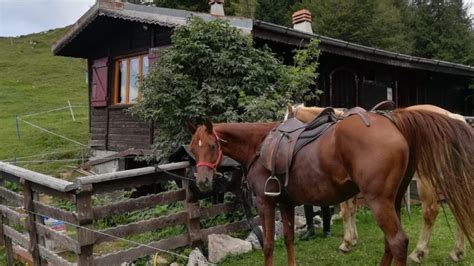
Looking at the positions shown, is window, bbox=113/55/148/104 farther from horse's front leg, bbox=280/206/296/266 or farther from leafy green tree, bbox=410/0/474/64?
leafy green tree, bbox=410/0/474/64

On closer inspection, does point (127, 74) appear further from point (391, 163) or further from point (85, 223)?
point (391, 163)

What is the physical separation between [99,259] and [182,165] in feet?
4.53

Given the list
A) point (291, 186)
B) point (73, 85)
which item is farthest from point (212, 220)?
point (73, 85)

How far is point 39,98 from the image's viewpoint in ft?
88.1

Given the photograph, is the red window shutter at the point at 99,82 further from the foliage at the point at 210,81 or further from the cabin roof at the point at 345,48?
the cabin roof at the point at 345,48

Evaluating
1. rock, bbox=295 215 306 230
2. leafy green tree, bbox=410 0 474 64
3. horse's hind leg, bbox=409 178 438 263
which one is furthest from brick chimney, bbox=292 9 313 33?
leafy green tree, bbox=410 0 474 64

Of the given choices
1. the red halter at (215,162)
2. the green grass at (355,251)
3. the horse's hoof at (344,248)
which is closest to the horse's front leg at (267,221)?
the red halter at (215,162)

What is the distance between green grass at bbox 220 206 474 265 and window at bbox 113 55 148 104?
608cm

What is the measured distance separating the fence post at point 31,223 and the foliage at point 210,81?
2.43 m

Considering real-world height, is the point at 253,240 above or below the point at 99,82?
below

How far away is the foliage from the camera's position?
6938 millimetres

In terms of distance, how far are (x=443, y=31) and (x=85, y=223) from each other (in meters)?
28.5

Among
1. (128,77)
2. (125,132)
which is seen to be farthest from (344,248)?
(128,77)

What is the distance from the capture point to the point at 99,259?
4.22 metres
